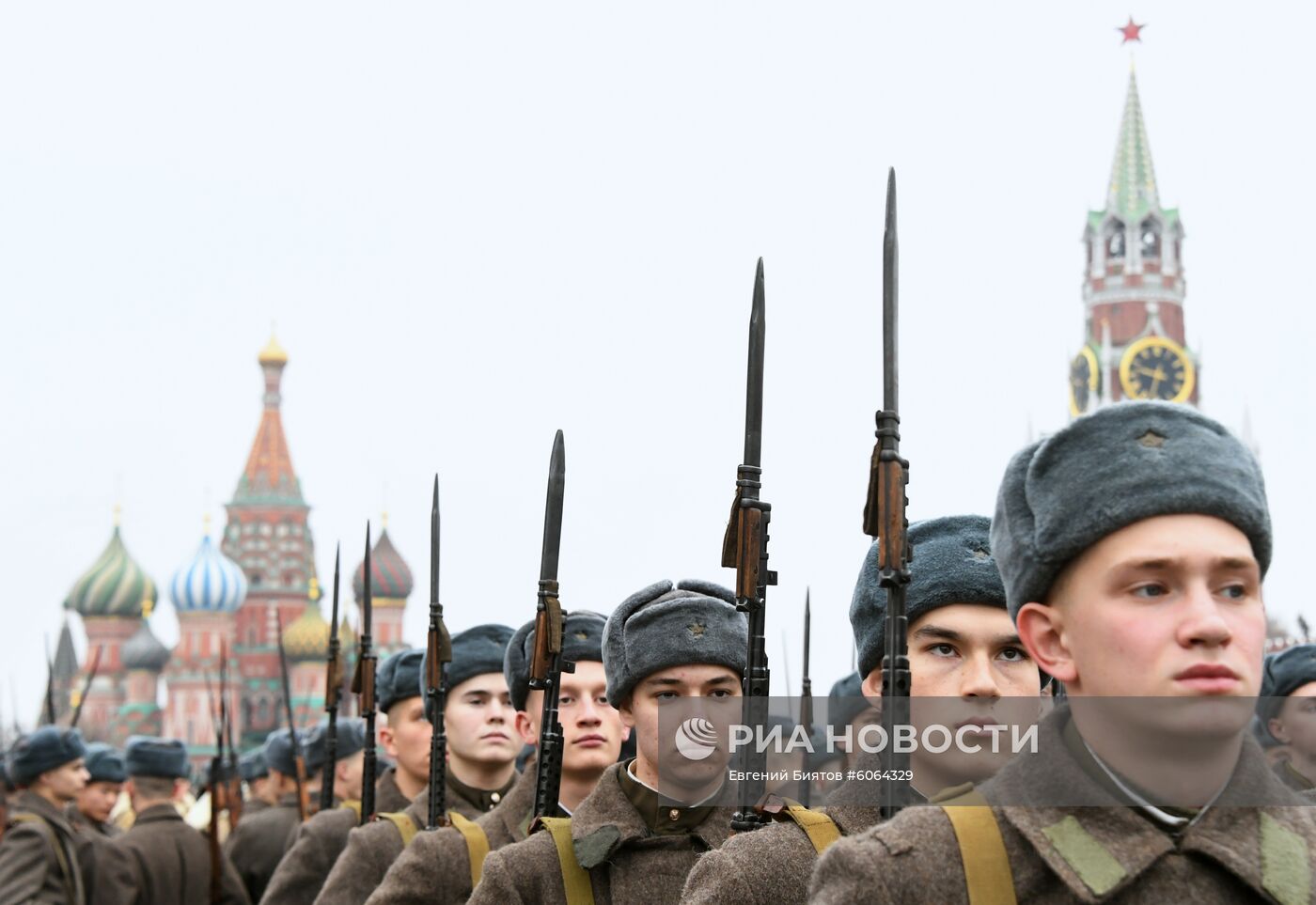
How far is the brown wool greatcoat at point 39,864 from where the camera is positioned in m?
7.96

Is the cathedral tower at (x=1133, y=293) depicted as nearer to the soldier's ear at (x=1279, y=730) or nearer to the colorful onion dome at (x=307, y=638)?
the colorful onion dome at (x=307, y=638)

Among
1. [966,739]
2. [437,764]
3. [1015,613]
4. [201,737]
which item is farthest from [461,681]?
[201,737]

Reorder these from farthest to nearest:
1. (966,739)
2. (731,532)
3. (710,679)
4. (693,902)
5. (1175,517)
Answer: (710,679)
(731,532)
(693,902)
(966,739)
(1175,517)

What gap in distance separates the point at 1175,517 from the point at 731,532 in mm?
1701

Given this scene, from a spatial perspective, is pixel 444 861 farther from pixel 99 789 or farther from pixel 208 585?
pixel 208 585

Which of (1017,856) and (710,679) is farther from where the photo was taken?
(710,679)

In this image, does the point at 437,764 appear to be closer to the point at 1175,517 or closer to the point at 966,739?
the point at 966,739

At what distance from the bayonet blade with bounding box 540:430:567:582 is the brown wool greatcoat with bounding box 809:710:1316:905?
2.93 meters

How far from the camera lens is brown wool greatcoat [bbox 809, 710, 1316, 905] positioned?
2.51 m

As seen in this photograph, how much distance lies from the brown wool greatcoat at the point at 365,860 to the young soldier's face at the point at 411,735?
3.12 feet

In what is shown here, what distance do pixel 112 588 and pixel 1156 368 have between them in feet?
138

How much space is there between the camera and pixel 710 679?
15.7 feet

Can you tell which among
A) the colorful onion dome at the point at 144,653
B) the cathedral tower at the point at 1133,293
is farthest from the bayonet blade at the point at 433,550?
the colorful onion dome at the point at 144,653

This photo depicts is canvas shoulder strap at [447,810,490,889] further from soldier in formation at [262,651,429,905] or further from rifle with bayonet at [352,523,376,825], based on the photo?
soldier in formation at [262,651,429,905]
